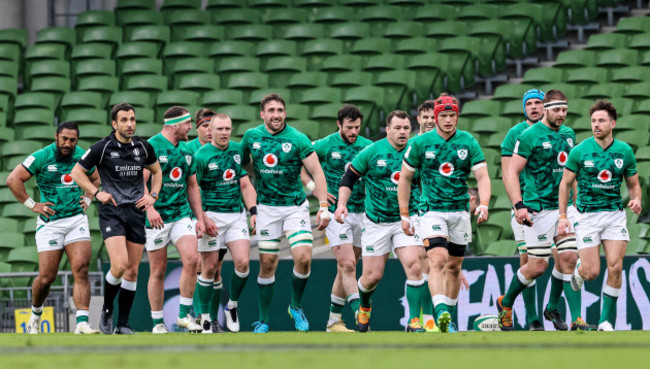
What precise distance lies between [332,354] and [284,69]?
13863 millimetres

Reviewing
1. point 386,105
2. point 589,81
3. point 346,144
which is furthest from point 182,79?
point 346,144

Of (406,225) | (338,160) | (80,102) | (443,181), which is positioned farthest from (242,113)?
(406,225)

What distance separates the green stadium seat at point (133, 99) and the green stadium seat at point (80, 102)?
0.25m

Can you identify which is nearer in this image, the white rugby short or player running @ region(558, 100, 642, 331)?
player running @ region(558, 100, 642, 331)

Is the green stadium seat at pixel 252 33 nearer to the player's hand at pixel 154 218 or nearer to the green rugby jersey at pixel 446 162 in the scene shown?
the player's hand at pixel 154 218

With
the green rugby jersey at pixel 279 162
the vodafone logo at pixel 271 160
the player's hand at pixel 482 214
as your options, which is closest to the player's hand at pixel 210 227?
the green rugby jersey at pixel 279 162

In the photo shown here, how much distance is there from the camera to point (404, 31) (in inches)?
827

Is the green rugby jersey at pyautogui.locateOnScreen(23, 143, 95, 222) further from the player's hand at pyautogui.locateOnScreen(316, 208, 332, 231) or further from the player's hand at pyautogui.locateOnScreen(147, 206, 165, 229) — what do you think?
the player's hand at pyautogui.locateOnScreen(316, 208, 332, 231)

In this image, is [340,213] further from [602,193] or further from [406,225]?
[602,193]

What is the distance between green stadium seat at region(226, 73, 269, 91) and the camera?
→ 20.0 m

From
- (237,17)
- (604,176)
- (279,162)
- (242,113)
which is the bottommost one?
(604,176)

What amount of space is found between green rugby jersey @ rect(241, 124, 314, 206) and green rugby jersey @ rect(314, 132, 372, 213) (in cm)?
73

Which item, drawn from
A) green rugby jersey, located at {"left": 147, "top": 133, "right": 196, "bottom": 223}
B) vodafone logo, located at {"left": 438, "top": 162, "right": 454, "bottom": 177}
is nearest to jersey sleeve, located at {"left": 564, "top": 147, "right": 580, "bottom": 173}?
vodafone logo, located at {"left": 438, "top": 162, "right": 454, "bottom": 177}

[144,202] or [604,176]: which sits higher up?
[604,176]
